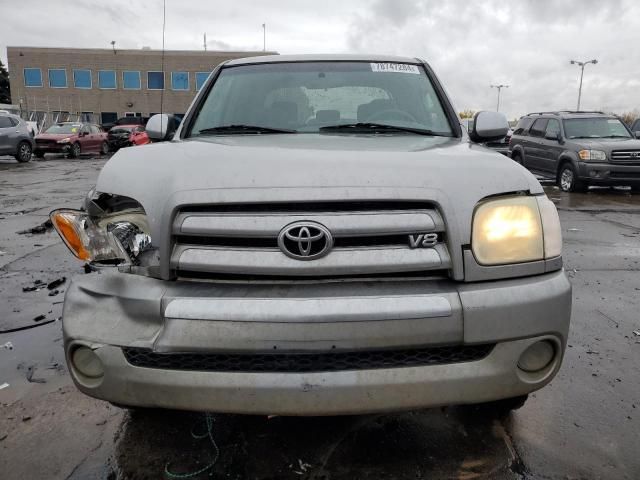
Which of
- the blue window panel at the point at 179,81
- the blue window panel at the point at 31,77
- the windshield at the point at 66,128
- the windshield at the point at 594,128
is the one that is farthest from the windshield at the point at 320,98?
the blue window panel at the point at 31,77

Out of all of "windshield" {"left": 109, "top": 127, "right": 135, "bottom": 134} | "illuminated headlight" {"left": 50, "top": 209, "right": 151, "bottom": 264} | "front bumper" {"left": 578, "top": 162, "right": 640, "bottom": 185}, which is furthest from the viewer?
"windshield" {"left": 109, "top": 127, "right": 135, "bottom": 134}

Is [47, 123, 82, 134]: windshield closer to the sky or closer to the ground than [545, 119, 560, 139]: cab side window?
closer to the ground

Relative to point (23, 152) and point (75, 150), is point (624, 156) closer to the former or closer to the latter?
point (23, 152)

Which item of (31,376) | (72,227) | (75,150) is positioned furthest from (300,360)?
(75,150)

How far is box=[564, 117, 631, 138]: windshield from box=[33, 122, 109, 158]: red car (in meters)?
19.6

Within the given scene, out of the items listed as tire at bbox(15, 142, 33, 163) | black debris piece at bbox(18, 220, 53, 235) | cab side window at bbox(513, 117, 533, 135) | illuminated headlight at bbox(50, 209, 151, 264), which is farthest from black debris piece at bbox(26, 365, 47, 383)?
tire at bbox(15, 142, 33, 163)

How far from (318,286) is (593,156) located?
11010mm

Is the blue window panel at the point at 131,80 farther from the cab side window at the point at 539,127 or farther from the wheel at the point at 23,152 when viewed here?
the cab side window at the point at 539,127

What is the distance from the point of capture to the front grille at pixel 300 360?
1743mm

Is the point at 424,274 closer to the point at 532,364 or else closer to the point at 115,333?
the point at 532,364

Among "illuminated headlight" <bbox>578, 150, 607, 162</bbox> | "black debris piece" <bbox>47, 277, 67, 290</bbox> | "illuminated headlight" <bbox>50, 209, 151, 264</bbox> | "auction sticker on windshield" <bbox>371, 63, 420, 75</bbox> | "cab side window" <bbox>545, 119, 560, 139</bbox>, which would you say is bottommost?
"black debris piece" <bbox>47, 277, 67, 290</bbox>

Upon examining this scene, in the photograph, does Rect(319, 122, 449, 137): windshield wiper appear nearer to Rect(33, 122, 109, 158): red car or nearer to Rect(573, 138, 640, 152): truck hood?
A: Rect(573, 138, 640, 152): truck hood

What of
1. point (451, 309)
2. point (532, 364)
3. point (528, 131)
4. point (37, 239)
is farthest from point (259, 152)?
point (528, 131)

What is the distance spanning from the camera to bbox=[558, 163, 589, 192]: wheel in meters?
11.3
